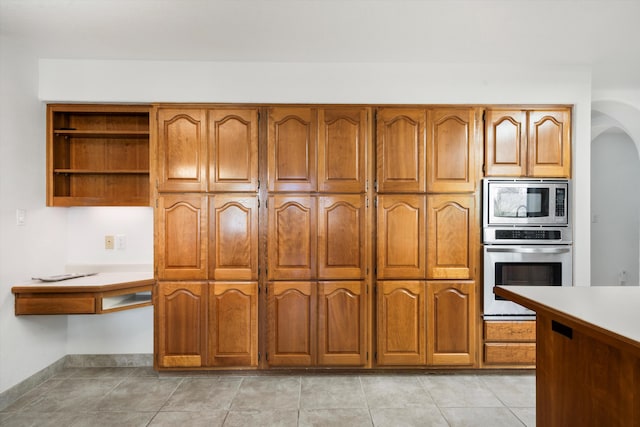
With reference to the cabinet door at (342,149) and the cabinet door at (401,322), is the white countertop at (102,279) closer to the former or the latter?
the cabinet door at (342,149)

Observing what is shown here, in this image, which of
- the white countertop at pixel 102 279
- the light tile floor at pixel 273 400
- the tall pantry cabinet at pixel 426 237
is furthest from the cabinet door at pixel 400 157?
the white countertop at pixel 102 279

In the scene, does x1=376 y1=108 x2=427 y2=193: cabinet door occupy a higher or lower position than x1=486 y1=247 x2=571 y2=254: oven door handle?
higher

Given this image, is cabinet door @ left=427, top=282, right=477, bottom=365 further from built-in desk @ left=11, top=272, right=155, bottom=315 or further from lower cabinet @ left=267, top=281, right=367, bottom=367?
built-in desk @ left=11, top=272, right=155, bottom=315

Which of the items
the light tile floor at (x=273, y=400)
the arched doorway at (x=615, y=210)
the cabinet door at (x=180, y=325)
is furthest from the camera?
the arched doorway at (x=615, y=210)

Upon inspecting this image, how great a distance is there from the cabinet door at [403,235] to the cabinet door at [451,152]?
23 centimetres

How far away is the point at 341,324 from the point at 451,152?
5.55 ft

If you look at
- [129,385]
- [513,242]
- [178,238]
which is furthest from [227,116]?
[513,242]

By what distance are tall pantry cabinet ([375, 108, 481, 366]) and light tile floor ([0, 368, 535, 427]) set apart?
0.91 feet

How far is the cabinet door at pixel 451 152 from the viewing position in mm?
2898

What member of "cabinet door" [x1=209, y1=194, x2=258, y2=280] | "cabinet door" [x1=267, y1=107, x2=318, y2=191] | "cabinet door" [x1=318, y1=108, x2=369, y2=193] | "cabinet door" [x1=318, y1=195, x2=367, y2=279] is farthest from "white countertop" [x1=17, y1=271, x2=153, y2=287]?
"cabinet door" [x1=318, y1=108, x2=369, y2=193]

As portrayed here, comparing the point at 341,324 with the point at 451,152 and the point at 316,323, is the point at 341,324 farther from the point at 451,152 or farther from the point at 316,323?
the point at 451,152

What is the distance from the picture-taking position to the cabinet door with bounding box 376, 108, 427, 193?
2.89 meters

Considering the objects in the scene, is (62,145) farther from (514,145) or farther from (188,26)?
(514,145)

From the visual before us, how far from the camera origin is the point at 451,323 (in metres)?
2.89
